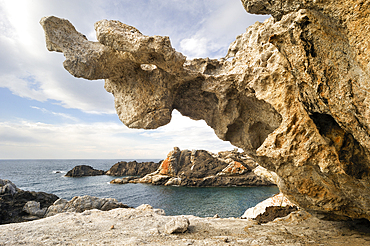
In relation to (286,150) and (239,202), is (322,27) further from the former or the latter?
(239,202)

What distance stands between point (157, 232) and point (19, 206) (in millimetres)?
15064

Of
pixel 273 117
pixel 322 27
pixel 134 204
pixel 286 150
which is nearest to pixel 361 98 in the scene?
pixel 322 27

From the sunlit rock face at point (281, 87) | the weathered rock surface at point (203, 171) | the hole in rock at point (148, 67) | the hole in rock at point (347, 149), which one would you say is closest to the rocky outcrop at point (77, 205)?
the sunlit rock face at point (281, 87)

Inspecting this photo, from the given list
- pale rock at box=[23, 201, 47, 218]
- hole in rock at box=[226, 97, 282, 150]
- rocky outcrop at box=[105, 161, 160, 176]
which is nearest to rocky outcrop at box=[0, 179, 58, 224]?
pale rock at box=[23, 201, 47, 218]

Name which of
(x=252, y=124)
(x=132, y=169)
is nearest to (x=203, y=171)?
(x=132, y=169)

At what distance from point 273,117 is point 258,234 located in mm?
5128

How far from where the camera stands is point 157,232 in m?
6.69

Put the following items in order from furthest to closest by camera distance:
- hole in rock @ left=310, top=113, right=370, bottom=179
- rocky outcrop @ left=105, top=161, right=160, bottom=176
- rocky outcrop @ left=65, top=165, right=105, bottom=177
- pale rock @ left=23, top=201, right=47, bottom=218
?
rocky outcrop @ left=65, top=165, right=105, bottom=177 < rocky outcrop @ left=105, top=161, right=160, bottom=176 < pale rock @ left=23, top=201, right=47, bottom=218 < hole in rock @ left=310, top=113, right=370, bottom=179

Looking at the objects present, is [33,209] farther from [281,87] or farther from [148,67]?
[281,87]

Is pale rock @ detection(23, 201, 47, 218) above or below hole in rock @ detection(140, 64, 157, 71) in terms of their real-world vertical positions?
below

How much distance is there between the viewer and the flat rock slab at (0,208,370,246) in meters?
Answer: 5.73

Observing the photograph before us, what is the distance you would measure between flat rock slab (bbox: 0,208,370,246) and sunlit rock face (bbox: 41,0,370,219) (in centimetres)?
94

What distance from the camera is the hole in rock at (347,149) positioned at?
418 centimetres

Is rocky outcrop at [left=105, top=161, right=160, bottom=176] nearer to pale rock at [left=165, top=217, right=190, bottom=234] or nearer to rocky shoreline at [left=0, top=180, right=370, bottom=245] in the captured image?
rocky shoreline at [left=0, top=180, right=370, bottom=245]
